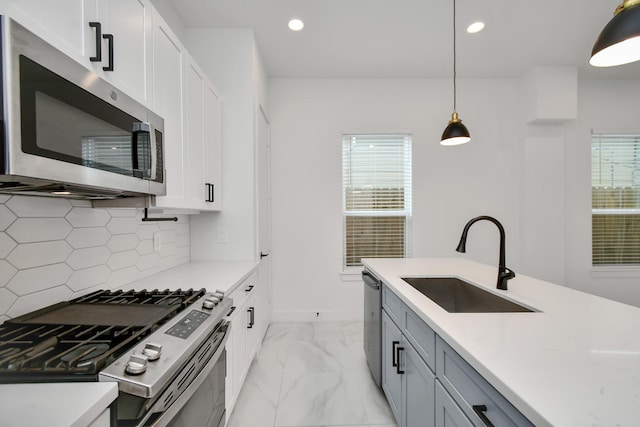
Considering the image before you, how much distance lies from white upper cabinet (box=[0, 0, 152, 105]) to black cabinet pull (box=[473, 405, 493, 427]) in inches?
64.8

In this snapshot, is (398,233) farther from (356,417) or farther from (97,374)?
(97,374)

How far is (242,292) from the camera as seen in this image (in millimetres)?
1891

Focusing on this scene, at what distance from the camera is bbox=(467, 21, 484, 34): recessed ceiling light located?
2.50 metres

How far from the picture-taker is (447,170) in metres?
3.53

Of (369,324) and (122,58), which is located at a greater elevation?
(122,58)

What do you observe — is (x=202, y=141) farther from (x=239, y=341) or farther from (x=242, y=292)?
(x=239, y=341)

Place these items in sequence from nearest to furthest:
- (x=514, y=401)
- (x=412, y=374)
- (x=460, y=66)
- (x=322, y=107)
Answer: (x=514, y=401) → (x=412, y=374) → (x=460, y=66) → (x=322, y=107)

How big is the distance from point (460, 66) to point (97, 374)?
13.4 feet

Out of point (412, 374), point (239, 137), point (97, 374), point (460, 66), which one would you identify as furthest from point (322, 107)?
point (97, 374)

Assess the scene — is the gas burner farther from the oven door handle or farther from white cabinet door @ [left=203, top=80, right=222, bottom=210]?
white cabinet door @ [left=203, top=80, right=222, bottom=210]

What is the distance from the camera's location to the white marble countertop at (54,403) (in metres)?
0.54

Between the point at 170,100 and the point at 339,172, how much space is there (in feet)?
7.39

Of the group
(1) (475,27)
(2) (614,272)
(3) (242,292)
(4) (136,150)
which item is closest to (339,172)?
(1) (475,27)

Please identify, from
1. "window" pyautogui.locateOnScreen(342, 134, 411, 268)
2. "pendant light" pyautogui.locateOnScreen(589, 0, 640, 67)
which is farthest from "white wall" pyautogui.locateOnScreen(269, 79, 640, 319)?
"pendant light" pyautogui.locateOnScreen(589, 0, 640, 67)
